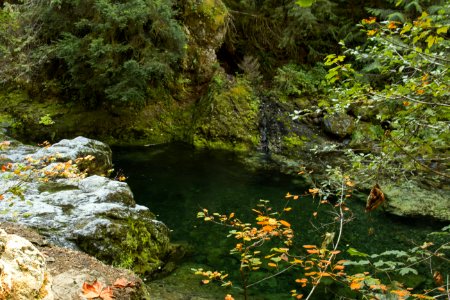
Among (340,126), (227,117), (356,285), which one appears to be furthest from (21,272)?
(340,126)

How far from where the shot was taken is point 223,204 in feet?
27.0

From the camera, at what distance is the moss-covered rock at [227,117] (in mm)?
12625

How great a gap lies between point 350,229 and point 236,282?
299 cm

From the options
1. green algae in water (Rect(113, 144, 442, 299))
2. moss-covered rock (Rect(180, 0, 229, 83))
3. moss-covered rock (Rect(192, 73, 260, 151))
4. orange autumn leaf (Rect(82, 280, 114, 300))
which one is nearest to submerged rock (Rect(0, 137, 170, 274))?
green algae in water (Rect(113, 144, 442, 299))

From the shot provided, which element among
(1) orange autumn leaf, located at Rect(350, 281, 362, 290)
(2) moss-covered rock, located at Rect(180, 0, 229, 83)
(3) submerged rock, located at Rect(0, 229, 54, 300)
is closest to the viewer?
(3) submerged rock, located at Rect(0, 229, 54, 300)

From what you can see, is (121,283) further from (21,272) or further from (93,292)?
(21,272)

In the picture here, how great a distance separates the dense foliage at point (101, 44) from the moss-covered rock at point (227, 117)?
5.82ft

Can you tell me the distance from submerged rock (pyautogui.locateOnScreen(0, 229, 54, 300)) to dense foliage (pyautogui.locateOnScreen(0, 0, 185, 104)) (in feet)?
30.7

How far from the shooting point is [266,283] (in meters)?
5.50

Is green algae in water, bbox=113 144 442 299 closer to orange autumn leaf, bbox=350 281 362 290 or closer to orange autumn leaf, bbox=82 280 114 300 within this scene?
orange autumn leaf, bbox=82 280 114 300

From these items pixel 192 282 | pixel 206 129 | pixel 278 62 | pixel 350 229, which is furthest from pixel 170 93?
pixel 192 282

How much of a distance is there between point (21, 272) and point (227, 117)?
436 inches

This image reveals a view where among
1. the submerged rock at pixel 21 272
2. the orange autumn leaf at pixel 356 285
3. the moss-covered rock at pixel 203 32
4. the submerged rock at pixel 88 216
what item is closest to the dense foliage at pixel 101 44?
the moss-covered rock at pixel 203 32

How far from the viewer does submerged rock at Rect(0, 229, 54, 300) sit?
1.98 metres
